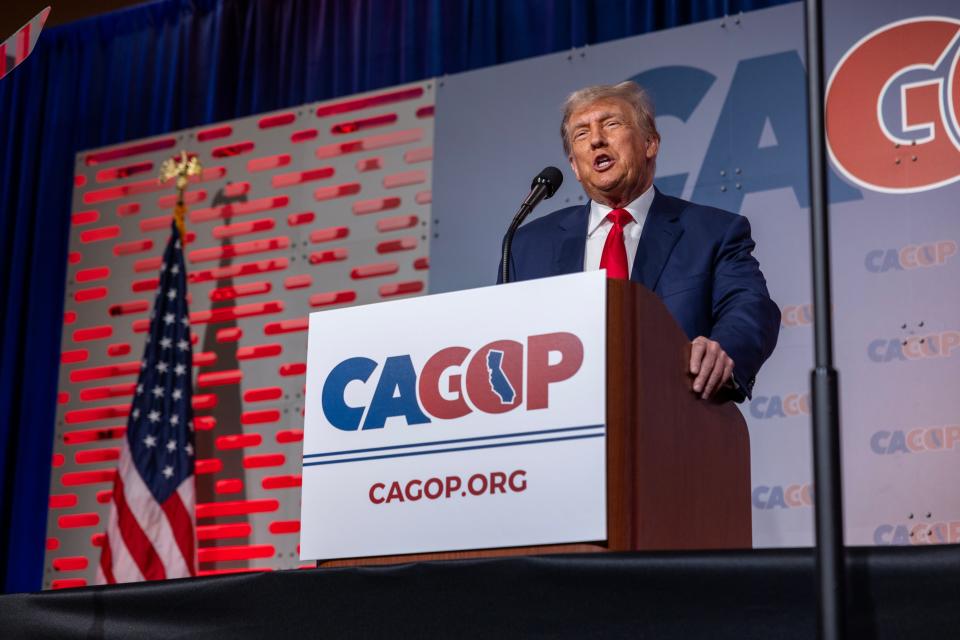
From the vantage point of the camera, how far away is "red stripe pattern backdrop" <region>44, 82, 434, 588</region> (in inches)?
207

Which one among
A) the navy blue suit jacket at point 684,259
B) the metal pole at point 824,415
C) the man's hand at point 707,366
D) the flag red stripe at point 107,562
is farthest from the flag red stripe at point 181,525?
the metal pole at point 824,415

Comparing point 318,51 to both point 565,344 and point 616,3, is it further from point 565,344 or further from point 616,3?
point 565,344

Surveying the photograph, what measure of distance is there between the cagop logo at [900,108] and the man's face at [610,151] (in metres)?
1.64

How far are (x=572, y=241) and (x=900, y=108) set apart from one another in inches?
79.5

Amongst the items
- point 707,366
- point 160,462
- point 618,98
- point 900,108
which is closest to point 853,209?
point 900,108

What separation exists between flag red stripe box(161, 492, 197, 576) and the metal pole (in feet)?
13.7

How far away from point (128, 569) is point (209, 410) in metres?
0.76

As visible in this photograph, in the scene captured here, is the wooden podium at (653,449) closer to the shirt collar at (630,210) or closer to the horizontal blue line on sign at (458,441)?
the horizontal blue line on sign at (458,441)

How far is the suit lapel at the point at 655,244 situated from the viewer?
246 cm

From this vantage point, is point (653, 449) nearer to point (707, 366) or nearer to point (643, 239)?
point (707, 366)

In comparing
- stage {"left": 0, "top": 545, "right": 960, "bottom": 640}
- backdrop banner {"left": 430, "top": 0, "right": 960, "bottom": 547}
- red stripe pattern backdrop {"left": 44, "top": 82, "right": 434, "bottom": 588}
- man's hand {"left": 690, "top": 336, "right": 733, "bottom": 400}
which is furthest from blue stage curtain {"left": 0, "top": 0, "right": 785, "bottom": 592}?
stage {"left": 0, "top": 545, "right": 960, "bottom": 640}

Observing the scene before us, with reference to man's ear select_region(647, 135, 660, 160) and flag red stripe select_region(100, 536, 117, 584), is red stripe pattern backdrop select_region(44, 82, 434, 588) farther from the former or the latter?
man's ear select_region(647, 135, 660, 160)

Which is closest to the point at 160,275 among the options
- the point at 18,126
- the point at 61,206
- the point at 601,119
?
the point at 61,206

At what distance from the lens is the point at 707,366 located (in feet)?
6.12
